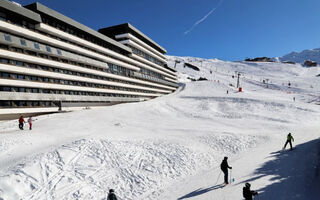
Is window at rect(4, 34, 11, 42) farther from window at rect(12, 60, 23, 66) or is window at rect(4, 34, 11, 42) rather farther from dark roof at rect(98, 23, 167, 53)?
dark roof at rect(98, 23, 167, 53)

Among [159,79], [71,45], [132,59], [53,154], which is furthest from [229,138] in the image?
[159,79]

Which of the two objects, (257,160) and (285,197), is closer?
(285,197)

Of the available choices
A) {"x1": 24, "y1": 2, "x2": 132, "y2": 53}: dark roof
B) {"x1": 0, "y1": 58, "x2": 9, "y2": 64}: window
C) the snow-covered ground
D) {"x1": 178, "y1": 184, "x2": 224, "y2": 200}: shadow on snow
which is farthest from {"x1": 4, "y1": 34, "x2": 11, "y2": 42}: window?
{"x1": 178, "y1": 184, "x2": 224, "y2": 200}: shadow on snow

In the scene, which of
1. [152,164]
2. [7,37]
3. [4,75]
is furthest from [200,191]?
[7,37]

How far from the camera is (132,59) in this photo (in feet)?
175

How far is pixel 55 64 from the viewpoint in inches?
1168

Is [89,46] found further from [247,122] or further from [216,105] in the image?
[247,122]

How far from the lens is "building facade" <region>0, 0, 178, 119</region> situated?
78.3 ft

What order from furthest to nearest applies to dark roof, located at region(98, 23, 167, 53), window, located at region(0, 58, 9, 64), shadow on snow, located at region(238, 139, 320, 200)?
dark roof, located at region(98, 23, 167, 53)
window, located at region(0, 58, 9, 64)
shadow on snow, located at region(238, 139, 320, 200)

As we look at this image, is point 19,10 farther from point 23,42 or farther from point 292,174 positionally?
point 292,174

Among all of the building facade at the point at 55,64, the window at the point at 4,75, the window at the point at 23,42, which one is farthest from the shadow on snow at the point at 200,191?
the window at the point at 23,42

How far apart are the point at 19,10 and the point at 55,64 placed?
28.2ft

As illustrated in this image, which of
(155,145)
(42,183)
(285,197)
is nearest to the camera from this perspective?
(285,197)

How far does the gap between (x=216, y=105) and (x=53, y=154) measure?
3390 cm
